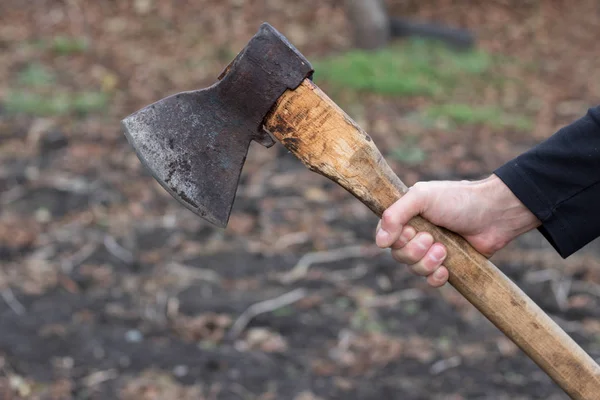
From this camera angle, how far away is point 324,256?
451cm

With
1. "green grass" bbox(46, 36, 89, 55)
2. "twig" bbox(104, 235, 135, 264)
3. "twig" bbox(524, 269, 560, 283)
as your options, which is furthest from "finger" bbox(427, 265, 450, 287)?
"green grass" bbox(46, 36, 89, 55)

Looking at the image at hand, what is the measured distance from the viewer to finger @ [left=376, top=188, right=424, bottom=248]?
2082 mm

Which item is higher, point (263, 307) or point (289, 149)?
point (289, 149)

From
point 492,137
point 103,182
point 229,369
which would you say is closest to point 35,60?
point 103,182

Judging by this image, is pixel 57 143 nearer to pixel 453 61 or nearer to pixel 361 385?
pixel 361 385

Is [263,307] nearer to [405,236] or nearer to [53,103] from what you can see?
[405,236]

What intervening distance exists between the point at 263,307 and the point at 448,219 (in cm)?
195

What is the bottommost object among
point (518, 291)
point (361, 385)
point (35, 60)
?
point (361, 385)

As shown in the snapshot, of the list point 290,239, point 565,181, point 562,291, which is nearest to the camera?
point 565,181

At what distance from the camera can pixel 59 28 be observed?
852cm

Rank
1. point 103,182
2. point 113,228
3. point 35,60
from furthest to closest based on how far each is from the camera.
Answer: point 35,60, point 103,182, point 113,228

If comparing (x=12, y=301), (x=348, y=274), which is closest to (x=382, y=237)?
(x=348, y=274)

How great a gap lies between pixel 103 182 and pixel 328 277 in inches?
75.1

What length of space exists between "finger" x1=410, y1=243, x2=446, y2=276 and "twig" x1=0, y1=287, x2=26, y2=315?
2.44 m
